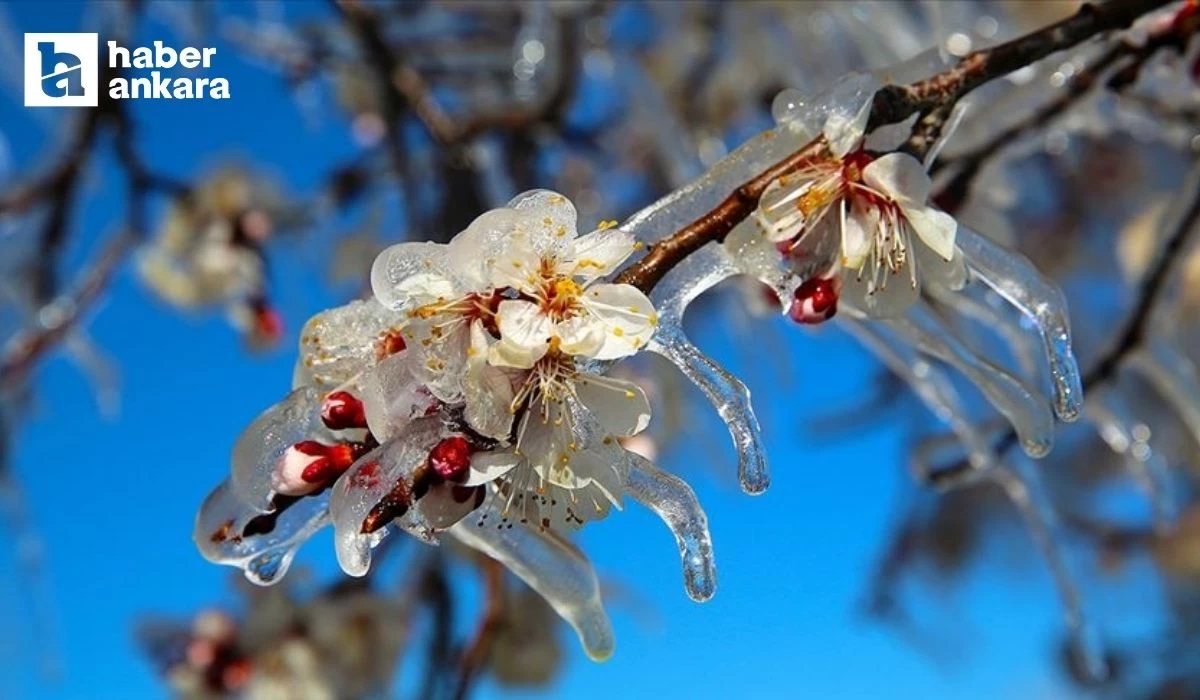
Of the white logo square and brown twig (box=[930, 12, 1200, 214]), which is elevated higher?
the white logo square

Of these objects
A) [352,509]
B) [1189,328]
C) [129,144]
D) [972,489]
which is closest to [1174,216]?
[1189,328]

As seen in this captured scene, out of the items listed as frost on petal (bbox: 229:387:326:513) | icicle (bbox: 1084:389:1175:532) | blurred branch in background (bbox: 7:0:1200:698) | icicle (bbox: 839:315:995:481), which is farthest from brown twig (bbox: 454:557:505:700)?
icicle (bbox: 1084:389:1175:532)

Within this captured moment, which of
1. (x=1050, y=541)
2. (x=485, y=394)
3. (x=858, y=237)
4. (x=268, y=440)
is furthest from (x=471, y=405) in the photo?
(x=1050, y=541)

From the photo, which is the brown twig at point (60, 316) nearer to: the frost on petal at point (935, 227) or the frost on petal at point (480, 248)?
the frost on petal at point (480, 248)

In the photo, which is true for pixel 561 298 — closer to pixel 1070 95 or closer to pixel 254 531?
pixel 254 531

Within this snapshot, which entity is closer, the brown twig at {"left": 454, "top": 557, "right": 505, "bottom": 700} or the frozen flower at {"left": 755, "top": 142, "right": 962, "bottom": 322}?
the frozen flower at {"left": 755, "top": 142, "right": 962, "bottom": 322}

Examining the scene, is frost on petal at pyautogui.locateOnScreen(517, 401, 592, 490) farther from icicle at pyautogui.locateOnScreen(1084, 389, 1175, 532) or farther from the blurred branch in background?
icicle at pyautogui.locateOnScreen(1084, 389, 1175, 532)

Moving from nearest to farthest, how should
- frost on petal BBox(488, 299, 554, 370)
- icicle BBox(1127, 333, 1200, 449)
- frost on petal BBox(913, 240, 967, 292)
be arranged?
frost on petal BBox(488, 299, 554, 370) → frost on petal BBox(913, 240, 967, 292) → icicle BBox(1127, 333, 1200, 449)
